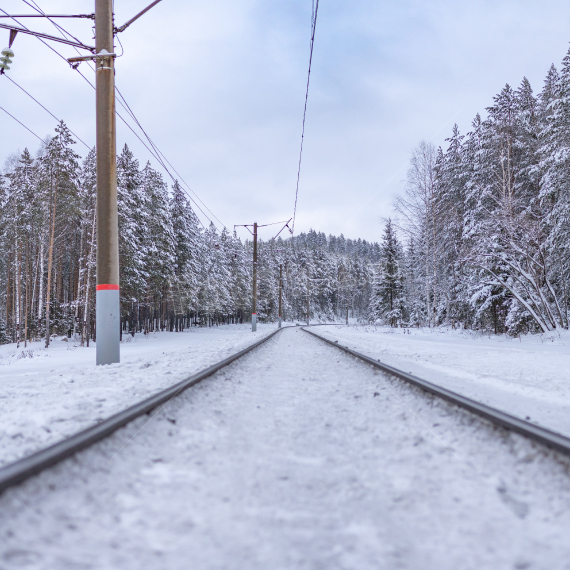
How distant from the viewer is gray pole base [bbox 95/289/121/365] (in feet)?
24.3

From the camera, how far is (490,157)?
22.6 meters

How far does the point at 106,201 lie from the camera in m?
7.63

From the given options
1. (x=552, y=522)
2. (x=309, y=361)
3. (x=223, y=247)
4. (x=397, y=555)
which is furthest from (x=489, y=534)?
(x=223, y=247)

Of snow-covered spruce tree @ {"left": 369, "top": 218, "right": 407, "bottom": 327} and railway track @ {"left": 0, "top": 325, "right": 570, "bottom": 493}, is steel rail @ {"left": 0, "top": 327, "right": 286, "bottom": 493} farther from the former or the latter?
snow-covered spruce tree @ {"left": 369, "top": 218, "right": 407, "bottom": 327}

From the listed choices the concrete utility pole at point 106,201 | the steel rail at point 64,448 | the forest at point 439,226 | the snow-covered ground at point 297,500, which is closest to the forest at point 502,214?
the forest at point 439,226

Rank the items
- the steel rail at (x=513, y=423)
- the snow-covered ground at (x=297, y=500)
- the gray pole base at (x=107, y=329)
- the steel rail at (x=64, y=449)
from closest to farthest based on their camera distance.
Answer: the snow-covered ground at (x=297, y=500), the steel rail at (x=64, y=449), the steel rail at (x=513, y=423), the gray pole base at (x=107, y=329)

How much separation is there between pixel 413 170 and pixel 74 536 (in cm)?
2719

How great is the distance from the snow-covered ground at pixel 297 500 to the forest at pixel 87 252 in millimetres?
20091

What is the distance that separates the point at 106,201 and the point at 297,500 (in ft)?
24.6

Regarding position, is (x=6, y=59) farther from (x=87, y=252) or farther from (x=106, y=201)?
(x=87, y=252)

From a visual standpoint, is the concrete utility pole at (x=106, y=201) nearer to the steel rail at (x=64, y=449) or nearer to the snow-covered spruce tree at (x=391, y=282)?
the steel rail at (x=64, y=449)

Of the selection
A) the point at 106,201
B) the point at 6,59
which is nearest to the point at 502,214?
the point at 106,201

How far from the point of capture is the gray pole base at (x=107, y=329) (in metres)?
7.41

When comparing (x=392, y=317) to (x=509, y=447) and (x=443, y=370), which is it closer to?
(x=443, y=370)
